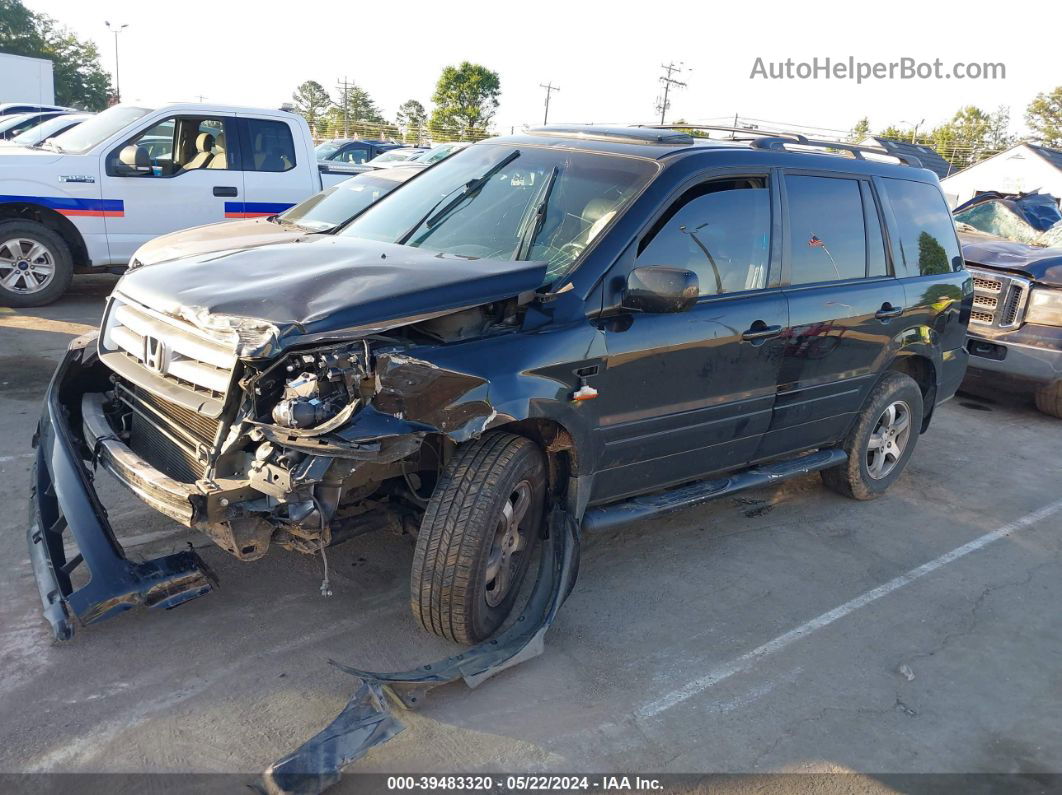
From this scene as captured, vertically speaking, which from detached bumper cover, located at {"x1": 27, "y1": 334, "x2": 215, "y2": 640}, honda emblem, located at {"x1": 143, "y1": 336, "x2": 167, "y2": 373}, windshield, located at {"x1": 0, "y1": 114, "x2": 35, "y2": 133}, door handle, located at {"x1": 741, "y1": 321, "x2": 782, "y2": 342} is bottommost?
detached bumper cover, located at {"x1": 27, "y1": 334, "x2": 215, "y2": 640}

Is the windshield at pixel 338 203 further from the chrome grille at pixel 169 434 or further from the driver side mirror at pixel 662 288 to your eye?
the driver side mirror at pixel 662 288

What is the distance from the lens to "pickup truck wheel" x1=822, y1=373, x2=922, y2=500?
5.45m

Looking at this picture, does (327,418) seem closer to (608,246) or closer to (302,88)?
(608,246)

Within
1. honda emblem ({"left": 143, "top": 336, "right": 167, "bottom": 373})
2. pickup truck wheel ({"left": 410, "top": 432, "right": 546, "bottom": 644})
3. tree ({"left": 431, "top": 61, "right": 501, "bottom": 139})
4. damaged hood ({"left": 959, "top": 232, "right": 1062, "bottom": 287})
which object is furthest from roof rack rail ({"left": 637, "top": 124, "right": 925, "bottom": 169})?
tree ({"left": 431, "top": 61, "right": 501, "bottom": 139})

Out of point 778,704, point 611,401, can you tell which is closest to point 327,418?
point 611,401

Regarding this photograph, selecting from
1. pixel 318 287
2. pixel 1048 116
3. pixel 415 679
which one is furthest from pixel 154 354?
pixel 1048 116

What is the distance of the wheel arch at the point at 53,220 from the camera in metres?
8.62

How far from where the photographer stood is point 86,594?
331 centimetres

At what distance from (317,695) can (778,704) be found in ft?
5.91

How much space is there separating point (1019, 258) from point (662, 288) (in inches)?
255

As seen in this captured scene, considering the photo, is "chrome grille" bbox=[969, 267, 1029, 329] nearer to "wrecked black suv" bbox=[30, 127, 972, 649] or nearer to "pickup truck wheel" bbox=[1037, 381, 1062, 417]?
"pickup truck wheel" bbox=[1037, 381, 1062, 417]

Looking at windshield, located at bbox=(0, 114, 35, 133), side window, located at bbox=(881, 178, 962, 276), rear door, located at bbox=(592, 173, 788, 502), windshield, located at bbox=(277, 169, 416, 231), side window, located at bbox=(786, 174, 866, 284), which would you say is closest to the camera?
rear door, located at bbox=(592, 173, 788, 502)

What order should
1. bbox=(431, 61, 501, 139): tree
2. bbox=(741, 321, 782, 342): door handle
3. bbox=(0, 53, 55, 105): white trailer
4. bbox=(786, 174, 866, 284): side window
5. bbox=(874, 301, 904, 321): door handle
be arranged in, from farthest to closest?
1. bbox=(431, 61, 501, 139): tree
2. bbox=(0, 53, 55, 105): white trailer
3. bbox=(874, 301, 904, 321): door handle
4. bbox=(786, 174, 866, 284): side window
5. bbox=(741, 321, 782, 342): door handle

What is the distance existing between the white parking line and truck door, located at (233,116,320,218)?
24.8ft
